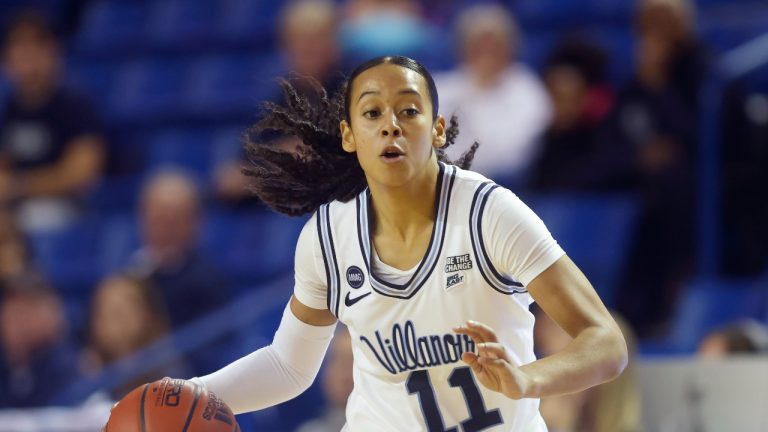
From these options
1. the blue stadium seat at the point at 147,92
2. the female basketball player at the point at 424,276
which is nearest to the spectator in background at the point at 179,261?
the blue stadium seat at the point at 147,92

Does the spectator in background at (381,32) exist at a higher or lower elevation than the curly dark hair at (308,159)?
higher

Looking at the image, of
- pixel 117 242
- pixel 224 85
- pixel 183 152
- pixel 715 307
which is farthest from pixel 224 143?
pixel 715 307

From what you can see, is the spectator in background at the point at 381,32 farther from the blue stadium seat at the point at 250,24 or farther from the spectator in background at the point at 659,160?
the blue stadium seat at the point at 250,24

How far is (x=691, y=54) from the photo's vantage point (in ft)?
23.8

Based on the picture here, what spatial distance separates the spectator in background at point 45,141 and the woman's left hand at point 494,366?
649 centimetres

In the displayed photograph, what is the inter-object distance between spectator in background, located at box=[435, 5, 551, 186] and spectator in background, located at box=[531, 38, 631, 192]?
0.14 metres

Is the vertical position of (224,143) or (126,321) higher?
(224,143)

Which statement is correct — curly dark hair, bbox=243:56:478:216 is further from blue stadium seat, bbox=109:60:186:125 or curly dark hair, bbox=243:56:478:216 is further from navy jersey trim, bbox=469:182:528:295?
blue stadium seat, bbox=109:60:186:125

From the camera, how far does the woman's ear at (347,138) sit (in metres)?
3.56

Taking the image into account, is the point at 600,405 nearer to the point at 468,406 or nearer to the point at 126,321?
the point at 468,406

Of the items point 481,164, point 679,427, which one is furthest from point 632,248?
point 679,427

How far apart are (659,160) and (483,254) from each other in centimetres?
407

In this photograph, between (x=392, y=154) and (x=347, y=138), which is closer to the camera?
(x=392, y=154)

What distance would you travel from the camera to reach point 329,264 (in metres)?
3.63
